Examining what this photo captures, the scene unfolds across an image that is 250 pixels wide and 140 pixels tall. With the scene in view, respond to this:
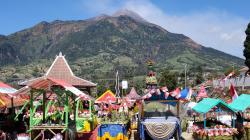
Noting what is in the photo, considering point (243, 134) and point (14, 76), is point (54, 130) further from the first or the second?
point (14, 76)

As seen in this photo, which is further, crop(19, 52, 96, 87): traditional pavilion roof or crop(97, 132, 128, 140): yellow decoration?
crop(19, 52, 96, 87): traditional pavilion roof

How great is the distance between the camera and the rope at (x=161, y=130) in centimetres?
1716

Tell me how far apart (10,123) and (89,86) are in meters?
20.8

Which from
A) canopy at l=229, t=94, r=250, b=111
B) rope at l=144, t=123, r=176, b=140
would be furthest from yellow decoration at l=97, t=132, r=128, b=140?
canopy at l=229, t=94, r=250, b=111

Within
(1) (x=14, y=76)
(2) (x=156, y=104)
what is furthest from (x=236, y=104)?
(1) (x=14, y=76)

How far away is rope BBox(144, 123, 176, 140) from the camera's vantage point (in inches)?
675

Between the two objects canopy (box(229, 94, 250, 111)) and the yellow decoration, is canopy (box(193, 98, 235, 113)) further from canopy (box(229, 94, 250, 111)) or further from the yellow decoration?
the yellow decoration

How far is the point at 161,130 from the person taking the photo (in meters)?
17.2

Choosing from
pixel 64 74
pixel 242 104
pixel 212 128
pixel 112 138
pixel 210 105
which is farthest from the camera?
pixel 64 74

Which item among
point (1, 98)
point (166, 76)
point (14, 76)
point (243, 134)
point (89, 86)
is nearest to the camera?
point (243, 134)

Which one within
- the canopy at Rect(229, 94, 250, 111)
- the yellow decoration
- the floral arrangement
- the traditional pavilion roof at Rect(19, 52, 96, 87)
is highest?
the traditional pavilion roof at Rect(19, 52, 96, 87)

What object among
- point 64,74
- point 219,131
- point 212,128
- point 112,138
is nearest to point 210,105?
point 212,128

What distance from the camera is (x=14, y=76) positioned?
163875mm

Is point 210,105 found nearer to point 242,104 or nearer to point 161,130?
point 242,104
